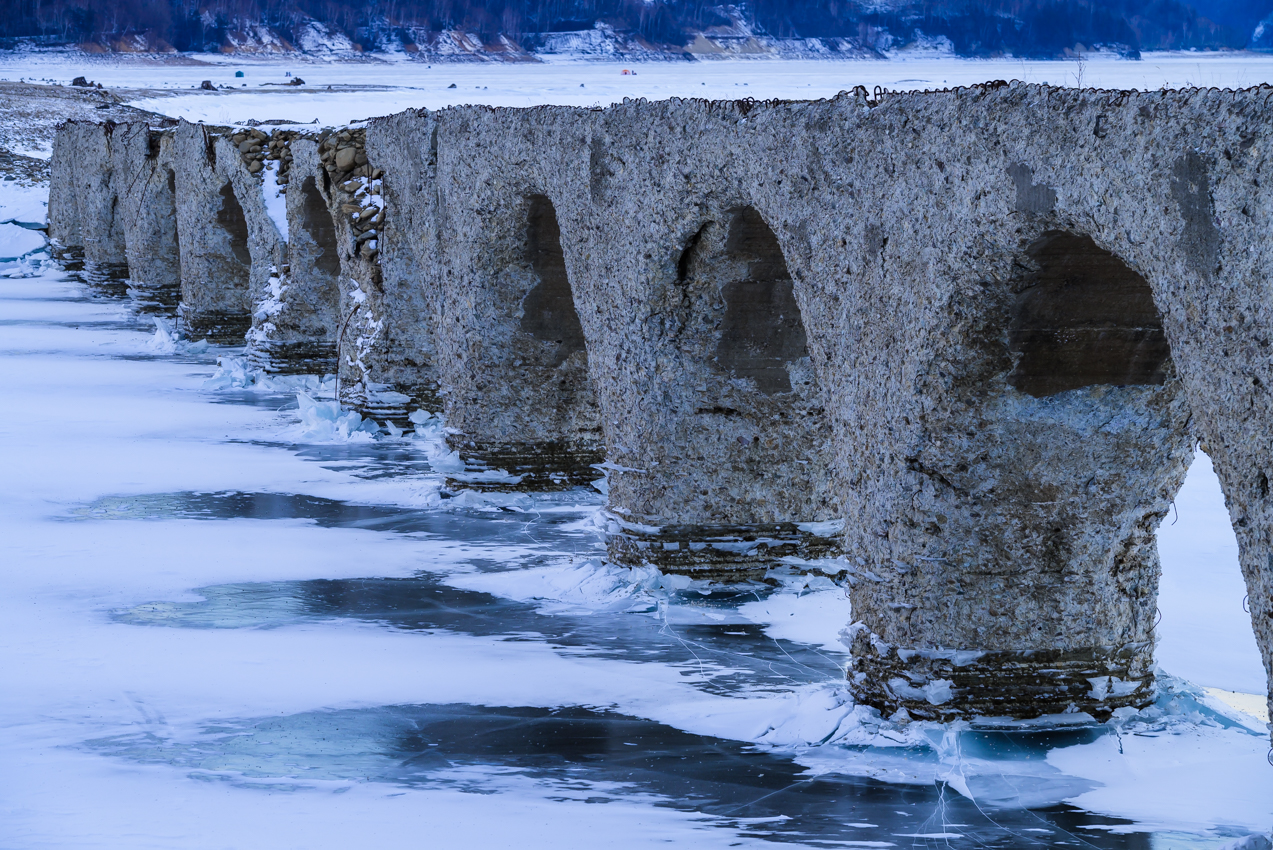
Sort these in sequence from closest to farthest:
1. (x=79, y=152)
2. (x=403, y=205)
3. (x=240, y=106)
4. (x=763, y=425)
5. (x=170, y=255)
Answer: (x=763, y=425) → (x=403, y=205) → (x=170, y=255) → (x=79, y=152) → (x=240, y=106)

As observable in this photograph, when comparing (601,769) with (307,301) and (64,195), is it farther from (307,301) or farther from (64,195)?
(64,195)

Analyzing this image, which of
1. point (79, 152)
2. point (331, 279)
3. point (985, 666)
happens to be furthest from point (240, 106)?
point (985, 666)

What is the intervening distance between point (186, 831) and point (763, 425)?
3745 mm

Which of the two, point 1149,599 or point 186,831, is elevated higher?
point 1149,599

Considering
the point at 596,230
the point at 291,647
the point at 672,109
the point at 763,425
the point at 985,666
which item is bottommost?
the point at 291,647

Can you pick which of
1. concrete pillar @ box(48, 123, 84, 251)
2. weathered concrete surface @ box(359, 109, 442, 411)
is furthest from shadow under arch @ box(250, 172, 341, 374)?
concrete pillar @ box(48, 123, 84, 251)

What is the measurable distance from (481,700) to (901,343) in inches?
87.2

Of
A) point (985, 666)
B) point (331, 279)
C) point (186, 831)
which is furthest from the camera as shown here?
point (331, 279)

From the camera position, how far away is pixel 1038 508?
212 inches

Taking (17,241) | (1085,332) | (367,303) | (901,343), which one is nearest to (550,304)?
(367,303)

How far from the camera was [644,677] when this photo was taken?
6.31 m

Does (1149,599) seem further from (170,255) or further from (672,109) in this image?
(170,255)

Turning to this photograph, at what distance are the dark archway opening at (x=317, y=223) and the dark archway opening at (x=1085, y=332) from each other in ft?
32.3

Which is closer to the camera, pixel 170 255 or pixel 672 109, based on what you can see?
pixel 672 109
